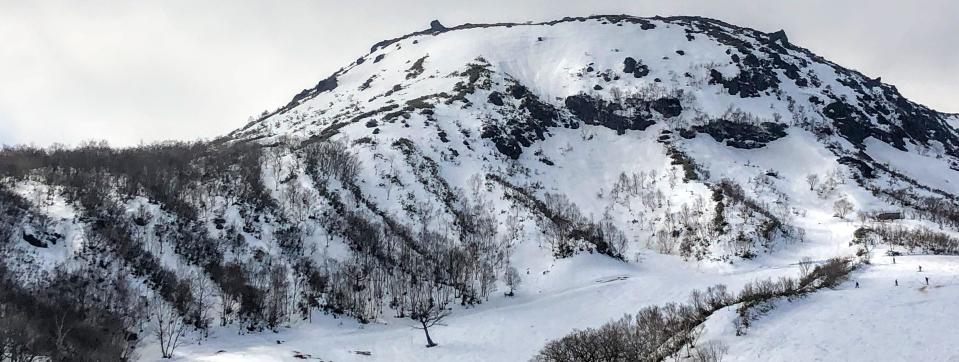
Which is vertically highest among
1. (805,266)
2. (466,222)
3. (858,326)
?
(466,222)

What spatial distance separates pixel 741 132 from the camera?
184 m

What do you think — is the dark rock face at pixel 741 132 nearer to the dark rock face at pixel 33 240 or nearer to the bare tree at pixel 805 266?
the bare tree at pixel 805 266

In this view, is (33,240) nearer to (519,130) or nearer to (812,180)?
(519,130)

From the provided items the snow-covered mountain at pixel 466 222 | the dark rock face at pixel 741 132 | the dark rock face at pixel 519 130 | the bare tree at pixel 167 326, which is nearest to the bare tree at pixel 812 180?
the snow-covered mountain at pixel 466 222

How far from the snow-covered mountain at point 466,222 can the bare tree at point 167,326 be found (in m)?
1.10

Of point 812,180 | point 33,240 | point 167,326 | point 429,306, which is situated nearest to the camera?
point 167,326

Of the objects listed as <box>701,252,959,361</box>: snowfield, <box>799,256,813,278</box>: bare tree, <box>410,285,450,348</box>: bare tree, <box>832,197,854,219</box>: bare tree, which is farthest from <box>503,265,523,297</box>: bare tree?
<box>832,197,854,219</box>: bare tree

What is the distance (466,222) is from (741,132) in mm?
111798

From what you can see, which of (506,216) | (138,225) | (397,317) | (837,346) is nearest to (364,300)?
(397,317)

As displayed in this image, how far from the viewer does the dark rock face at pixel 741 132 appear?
180000mm

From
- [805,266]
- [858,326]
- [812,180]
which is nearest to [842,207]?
[812,180]

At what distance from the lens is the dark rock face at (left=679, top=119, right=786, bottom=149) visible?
180000 millimetres

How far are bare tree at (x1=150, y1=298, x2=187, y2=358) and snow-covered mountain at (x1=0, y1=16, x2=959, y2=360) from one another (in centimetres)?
110

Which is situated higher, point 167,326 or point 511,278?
point 511,278
